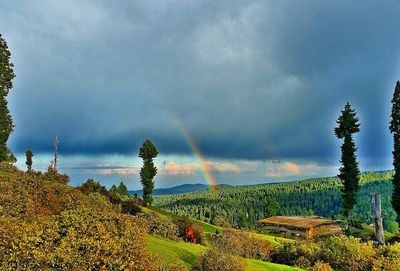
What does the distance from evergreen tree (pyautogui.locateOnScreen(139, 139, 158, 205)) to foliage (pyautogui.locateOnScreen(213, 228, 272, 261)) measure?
43645mm

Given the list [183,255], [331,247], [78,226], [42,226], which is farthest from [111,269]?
[331,247]

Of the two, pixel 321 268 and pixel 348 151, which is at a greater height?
pixel 348 151

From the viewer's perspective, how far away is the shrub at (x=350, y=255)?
26859mm

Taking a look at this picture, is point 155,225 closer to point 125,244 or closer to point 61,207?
point 61,207

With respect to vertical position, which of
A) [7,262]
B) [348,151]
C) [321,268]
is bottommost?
[321,268]

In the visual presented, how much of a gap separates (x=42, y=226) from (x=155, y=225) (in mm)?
19910

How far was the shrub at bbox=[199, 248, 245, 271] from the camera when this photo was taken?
19500 mm

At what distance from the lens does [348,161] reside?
5031cm

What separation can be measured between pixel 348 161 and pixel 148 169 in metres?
41.9

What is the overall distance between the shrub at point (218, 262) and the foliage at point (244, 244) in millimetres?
7589

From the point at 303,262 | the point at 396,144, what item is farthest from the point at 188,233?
the point at 396,144

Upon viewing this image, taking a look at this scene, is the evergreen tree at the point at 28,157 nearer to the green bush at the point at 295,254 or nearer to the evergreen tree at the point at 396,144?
the green bush at the point at 295,254

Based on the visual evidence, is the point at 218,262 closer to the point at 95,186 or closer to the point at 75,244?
→ the point at 75,244

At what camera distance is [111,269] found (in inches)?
414
